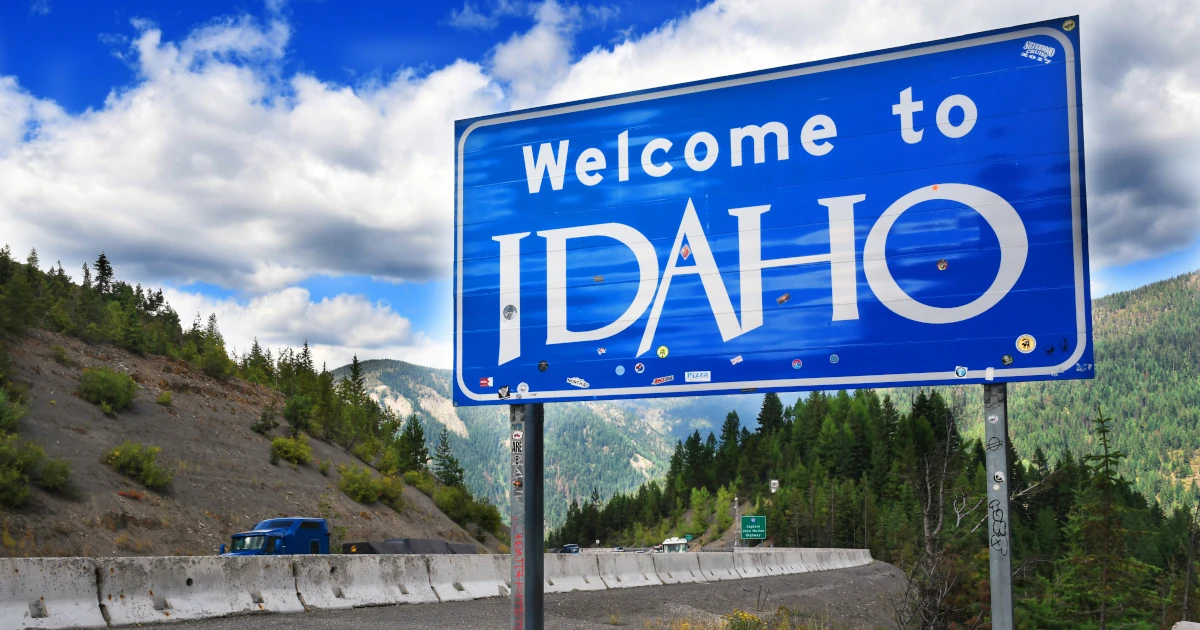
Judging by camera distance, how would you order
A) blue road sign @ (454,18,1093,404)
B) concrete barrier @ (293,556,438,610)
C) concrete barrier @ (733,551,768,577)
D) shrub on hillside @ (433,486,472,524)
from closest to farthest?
blue road sign @ (454,18,1093,404)
concrete barrier @ (293,556,438,610)
concrete barrier @ (733,551,768,577)
shrub on hillside @ (433,486,472,524)

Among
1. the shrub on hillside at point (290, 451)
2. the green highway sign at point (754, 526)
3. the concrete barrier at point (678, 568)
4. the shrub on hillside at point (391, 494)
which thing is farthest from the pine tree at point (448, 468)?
the concrete barrier at point (678, 568)

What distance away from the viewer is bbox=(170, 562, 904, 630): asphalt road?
41.1ft

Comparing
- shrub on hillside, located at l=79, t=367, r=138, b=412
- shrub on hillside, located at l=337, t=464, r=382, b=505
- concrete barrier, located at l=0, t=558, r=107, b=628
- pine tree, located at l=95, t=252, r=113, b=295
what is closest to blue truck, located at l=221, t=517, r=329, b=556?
concrete barrier, located at l=0, t=558, r=107, b=628

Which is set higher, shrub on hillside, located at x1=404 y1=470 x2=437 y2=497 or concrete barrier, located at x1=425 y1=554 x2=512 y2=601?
concrete barrier, located at x1=425 y1=554 x2=512 y2=601

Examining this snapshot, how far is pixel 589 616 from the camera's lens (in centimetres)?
1520

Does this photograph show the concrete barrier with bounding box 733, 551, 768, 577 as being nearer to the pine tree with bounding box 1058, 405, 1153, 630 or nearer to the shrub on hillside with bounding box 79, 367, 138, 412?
the shrub on hillside with bounding box 79, 367, 138, 412

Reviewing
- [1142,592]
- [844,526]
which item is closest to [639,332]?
[1142,592]

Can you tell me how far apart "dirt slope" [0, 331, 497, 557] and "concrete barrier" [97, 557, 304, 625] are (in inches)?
1162

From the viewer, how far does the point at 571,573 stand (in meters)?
21.2

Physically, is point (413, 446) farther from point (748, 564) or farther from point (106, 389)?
point (748, 564)

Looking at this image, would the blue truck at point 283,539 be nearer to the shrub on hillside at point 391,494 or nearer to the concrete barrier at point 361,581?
the concrete barrier at point 361,581

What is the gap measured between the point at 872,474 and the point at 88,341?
141 metres

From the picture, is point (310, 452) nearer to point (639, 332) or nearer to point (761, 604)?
point (761, 604)

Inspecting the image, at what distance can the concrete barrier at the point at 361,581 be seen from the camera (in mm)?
14336
